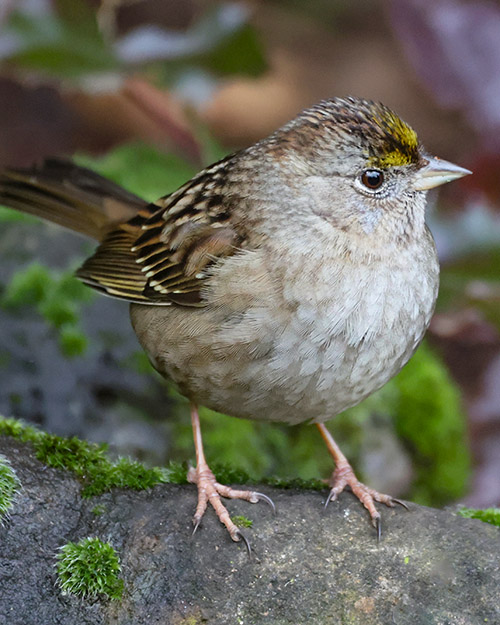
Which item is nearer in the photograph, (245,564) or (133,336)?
(245,564)

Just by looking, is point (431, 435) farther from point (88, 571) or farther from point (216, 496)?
point (88, 571)

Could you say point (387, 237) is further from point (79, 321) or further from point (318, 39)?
point (318, 39)

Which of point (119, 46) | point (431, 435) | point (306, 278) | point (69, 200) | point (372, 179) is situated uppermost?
point (119, 46)

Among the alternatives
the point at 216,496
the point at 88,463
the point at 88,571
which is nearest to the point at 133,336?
the point at 88,463

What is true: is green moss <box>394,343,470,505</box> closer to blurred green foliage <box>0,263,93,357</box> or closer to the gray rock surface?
blurred green foliage <box>0,263,93,357</box>

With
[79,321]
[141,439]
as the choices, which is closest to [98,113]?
[79,321]

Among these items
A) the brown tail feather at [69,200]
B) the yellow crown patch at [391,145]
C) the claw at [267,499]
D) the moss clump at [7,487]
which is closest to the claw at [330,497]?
the claw at [267,499]

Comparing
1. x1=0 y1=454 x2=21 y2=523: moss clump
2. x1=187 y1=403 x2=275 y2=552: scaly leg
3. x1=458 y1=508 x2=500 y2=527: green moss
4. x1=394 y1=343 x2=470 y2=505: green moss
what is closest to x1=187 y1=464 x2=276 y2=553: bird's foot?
x1=187 y1=403 x2=275 y2=552: scaly leg
